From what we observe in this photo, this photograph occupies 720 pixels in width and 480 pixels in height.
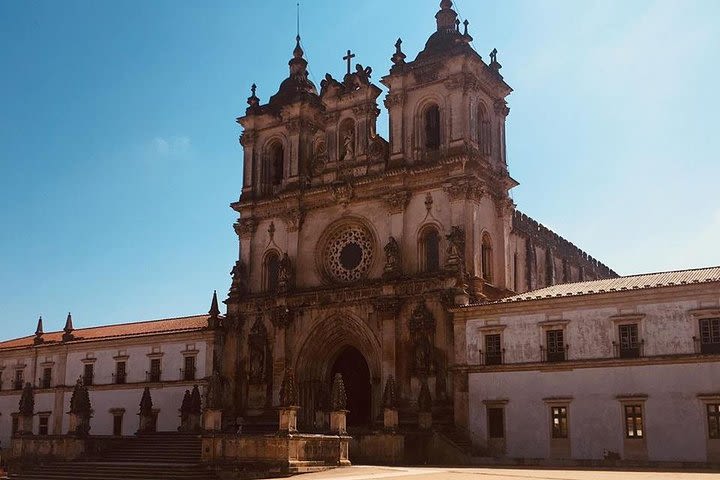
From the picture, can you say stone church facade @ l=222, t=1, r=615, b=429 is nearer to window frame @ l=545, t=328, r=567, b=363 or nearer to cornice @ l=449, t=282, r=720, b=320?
cornice @ l=449, t=282, r=720, b=320

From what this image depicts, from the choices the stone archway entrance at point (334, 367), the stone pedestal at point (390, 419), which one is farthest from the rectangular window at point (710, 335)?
the stone archway entrance at point (334, 367)

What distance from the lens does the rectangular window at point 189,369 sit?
52.8 meters

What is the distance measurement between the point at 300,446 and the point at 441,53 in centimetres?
2421

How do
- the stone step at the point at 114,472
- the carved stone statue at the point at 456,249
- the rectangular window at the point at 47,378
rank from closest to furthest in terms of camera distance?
the stone step at the point at 114,472 → the carved stone statue at the point at 456,249 → the rectangular window at the point at 47,378

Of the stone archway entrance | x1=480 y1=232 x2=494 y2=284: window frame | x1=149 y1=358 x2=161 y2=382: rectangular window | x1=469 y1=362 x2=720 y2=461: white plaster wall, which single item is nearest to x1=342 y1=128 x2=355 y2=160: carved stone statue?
x1=480 y1=232 x2=494 y2=284: window frame

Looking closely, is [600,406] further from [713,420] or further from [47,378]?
[47,378]

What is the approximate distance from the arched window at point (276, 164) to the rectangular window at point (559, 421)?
946 inches

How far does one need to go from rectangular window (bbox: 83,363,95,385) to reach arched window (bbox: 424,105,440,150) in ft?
88.6

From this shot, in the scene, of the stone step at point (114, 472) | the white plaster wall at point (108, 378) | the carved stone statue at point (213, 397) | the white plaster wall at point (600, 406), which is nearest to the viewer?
the stone step at point (114, 472)

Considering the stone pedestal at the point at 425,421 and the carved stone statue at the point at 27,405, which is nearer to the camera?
the stone pedestal at the point at 425,421

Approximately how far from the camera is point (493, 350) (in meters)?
40.4

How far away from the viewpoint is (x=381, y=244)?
47562 millimetres

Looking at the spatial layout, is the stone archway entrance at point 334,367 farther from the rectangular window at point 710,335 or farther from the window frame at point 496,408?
the rectangular window at point 710,335

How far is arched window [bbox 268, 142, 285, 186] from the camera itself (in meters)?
54.8
